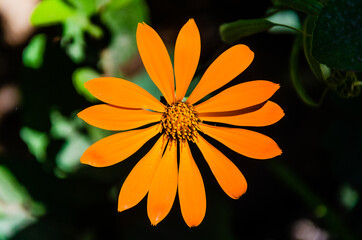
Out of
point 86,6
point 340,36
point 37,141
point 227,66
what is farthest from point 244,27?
point 37,141

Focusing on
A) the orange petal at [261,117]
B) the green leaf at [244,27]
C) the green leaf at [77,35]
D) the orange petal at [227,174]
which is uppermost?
the green leaf at [77,35]

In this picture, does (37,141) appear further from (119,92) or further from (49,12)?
(119,92)

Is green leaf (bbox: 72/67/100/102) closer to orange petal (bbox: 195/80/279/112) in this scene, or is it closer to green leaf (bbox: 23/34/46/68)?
green leaf (bbox: 23/34/46/68)

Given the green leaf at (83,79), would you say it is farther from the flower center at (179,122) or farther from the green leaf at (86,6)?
the flower center at (179,122)

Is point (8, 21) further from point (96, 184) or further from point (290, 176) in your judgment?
point (290, 176)

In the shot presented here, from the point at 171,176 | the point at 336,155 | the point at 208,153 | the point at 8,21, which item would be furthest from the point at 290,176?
the point at 8,21

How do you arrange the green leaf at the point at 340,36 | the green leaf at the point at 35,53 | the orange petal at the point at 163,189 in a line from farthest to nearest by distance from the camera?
the green leaf at the point at 35,53, the orange petal at the point at 163,189, the green leaf at the point at 340,36

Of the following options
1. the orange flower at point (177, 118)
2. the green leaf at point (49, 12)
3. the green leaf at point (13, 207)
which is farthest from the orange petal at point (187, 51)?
the green leaf at point (13, 207)
